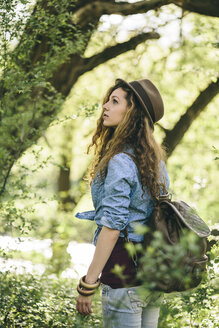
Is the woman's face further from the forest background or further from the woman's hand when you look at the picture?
the woman's hand

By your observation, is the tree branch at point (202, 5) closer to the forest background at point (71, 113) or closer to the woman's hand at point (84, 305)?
the forest background at point (71, 113)

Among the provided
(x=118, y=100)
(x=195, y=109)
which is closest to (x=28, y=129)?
(x=118, y=100)

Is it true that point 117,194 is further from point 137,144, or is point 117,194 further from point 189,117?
point 189,117

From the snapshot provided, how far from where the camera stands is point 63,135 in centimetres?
1269

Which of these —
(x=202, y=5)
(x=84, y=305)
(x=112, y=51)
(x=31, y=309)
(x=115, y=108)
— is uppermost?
(x=202, y=5)

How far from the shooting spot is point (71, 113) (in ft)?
26.4

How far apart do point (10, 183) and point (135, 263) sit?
2344mm

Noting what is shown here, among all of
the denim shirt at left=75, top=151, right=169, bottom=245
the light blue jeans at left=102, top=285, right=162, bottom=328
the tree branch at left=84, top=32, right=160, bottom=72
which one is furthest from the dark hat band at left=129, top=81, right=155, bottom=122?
the tree branch at left=84, top=32, right=160, bottom=72

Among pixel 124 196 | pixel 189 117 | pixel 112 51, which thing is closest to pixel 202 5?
pixel 189 117

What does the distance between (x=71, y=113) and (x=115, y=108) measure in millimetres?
5700

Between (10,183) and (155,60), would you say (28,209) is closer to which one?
(10,183)

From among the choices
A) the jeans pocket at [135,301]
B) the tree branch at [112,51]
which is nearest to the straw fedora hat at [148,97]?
the jeans pocket at [135,301]

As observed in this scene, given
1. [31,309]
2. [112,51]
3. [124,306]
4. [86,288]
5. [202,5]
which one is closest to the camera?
[124,306]

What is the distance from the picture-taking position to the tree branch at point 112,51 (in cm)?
771
